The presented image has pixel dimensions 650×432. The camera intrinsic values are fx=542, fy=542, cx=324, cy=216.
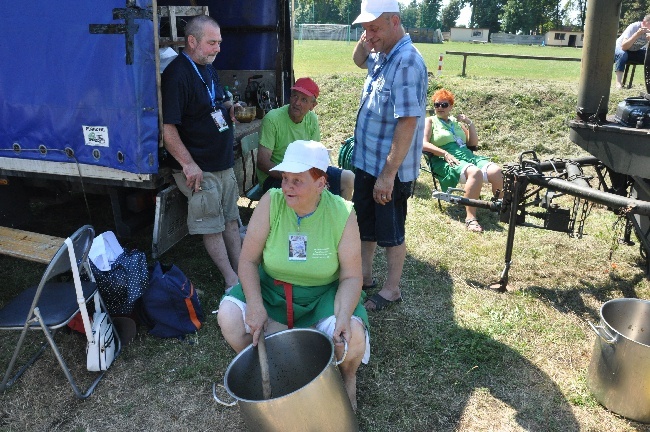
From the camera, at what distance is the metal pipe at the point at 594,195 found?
3.08m

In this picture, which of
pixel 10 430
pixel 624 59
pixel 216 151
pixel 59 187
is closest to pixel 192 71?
pixel 216 151

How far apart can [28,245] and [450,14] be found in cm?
8961

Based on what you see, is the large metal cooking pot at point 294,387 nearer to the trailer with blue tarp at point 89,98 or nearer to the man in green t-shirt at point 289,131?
the trailer with blue tarp at point 89,98

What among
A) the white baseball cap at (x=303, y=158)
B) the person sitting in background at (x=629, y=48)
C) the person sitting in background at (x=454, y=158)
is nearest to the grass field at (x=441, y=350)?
the person sitting in background at (x=454, y=158)

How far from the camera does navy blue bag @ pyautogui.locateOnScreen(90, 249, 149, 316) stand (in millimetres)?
3414

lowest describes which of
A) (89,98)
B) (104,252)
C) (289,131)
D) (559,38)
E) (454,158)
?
(104,252)

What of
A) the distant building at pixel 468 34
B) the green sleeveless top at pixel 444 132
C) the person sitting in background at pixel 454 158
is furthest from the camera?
the distant building at pixel 468 34

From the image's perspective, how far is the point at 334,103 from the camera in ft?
33.1

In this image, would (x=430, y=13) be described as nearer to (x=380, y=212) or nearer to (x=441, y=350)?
(x=380, y=212)

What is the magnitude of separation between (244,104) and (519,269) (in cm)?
306

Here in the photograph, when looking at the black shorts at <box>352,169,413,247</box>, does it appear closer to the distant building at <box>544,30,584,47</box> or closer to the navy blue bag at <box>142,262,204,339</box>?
the navy blue bag at <box>142,262,204,339</box>

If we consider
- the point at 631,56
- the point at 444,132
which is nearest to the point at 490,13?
the point at 631,56

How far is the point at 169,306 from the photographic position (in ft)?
11.5

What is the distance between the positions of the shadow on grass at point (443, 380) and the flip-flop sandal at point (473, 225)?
5.54ft
